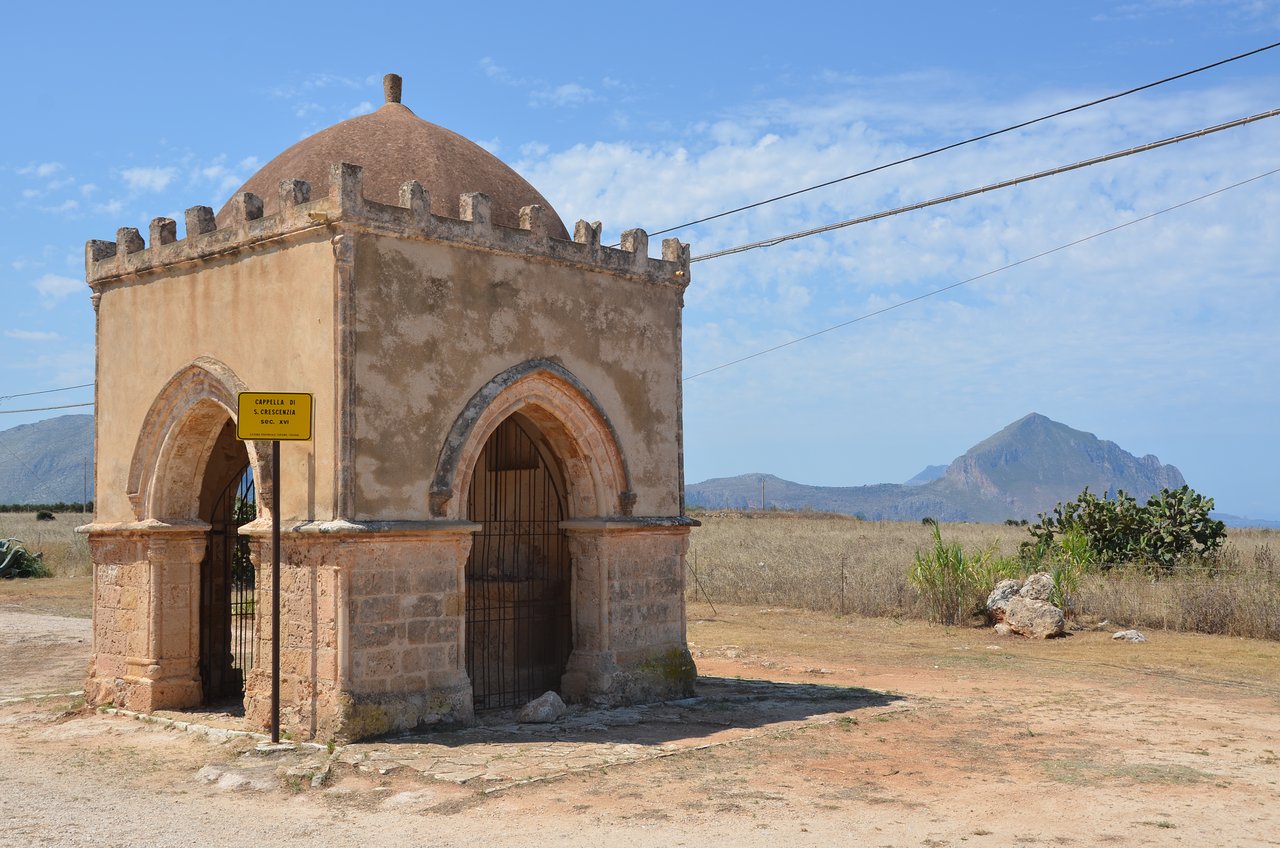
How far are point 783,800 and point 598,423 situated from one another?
4.65m

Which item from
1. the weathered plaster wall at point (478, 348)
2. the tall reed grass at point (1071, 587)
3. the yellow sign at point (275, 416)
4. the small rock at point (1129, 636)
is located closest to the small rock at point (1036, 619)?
the small rock at point (1129, 636)

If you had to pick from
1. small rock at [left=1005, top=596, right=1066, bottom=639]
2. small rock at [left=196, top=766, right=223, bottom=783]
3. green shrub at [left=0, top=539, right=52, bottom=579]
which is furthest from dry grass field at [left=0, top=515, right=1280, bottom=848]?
green shrub at [left=0, top=539, right=52, bottom=579]

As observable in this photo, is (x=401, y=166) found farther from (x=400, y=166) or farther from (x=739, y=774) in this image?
(x=739, y=774)

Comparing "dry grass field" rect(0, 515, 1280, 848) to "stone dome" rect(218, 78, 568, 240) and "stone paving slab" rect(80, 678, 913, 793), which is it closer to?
"stone paving slab" rect(80, 678, 913, 793)

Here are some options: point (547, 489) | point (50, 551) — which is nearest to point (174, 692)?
point (547, 489)

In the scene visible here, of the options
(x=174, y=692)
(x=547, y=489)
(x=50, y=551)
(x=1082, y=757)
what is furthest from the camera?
(x=50, y=551)

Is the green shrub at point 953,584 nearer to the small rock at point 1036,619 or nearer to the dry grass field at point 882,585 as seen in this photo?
the dry grass field at point 882,585

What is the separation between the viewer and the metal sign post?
9680 mm

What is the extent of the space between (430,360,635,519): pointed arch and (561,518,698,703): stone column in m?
0.32

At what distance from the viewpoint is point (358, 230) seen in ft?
32.5

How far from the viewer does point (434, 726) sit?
10.2m

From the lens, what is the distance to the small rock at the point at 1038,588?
18812 mm

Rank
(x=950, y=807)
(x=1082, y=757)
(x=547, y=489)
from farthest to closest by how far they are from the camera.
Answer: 1. (x=547, y=489)
2. (x=1082, y=757)
3. (x=950, y=807)

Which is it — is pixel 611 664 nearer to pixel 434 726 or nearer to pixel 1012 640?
pixel 434 726
